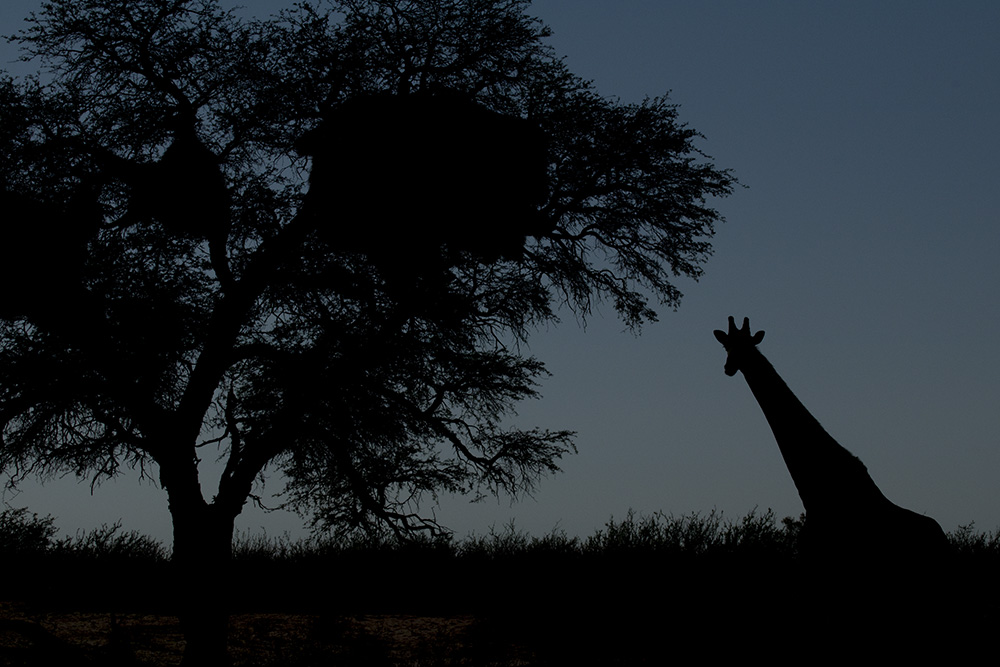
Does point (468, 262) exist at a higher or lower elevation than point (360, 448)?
higher

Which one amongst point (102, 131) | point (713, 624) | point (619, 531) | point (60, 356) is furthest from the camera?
point (619, 531)

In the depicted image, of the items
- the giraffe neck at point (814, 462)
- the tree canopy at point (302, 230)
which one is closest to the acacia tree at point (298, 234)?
the tree canopy at point (302, 230)

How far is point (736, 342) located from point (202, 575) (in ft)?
26.8

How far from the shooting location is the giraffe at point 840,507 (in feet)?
22.6

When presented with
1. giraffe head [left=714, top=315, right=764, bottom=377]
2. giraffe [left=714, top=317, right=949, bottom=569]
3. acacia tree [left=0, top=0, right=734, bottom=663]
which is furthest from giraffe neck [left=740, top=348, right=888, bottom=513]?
acacia tree [left=0, top=0, right=734, bottom=663]

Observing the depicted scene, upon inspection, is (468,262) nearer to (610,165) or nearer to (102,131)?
(610,165)

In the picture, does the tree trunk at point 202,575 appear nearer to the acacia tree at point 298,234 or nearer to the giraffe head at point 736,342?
the acacia tree at point 298,234

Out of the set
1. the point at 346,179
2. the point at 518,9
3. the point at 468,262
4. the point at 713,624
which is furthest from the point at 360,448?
the point at 518,9

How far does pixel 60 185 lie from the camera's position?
Result: 13203 millimetres

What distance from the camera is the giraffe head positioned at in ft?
27.1

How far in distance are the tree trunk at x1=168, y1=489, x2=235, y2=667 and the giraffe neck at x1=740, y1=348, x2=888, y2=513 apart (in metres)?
8.01

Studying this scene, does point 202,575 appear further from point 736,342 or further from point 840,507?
point 840,507

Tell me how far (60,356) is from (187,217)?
9.50 ft

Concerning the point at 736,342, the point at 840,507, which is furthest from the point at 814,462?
the point at 736,342
